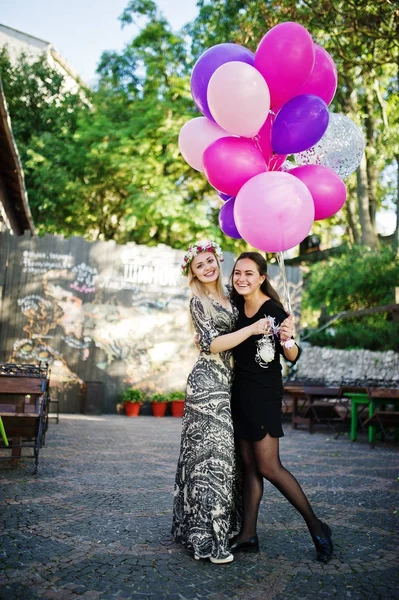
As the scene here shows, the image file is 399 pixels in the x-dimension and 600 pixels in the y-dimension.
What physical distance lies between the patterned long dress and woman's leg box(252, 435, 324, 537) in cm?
18

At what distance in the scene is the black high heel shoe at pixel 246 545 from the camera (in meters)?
3.17

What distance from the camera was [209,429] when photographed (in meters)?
3.20

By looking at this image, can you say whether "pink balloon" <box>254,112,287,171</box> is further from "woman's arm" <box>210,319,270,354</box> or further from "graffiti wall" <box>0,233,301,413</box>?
"graffiti wall" <box>0,233,301,413</box>

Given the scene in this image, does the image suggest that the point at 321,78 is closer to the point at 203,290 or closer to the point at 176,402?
the point at 203,290

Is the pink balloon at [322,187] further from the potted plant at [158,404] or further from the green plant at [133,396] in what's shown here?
the potted plant at [158,404]

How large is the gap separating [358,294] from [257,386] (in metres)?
9.84

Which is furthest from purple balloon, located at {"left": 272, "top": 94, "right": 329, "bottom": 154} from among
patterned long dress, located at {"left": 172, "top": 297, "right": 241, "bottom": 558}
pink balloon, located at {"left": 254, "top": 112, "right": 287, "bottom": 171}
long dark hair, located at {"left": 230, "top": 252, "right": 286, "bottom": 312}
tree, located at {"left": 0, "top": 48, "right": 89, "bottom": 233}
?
tree, located at {"left": 0, "top": 48, "right": 89, "bottom": 233}

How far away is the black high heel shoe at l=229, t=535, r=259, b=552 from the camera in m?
3.17

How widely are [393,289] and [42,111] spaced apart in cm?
1605

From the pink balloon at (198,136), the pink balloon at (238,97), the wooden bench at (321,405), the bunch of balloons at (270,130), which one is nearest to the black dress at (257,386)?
the bunch of balloons at (270,130)

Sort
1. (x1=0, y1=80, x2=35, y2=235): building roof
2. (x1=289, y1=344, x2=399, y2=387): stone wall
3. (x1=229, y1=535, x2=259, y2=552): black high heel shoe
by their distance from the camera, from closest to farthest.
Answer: (x1=229, y1=535, x2=259, y2=552): black high heel shoe < (x1=0, y1=80, x2=35, y2=235): building roof < (x1=289, y1=344, x2=399, y2=387): stone wall

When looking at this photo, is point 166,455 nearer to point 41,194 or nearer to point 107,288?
point 107,288

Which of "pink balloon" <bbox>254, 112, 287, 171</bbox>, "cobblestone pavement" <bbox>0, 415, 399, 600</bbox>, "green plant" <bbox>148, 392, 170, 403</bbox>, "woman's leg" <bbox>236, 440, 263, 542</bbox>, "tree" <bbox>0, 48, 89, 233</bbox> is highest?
"tree" <bbox>0, 48, 89, 233</bbox>

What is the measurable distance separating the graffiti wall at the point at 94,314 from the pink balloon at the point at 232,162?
9.62 m
